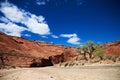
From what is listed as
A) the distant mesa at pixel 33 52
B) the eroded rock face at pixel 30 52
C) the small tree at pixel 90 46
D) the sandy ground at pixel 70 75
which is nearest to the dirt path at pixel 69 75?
the sandy ground at pixel 70 75

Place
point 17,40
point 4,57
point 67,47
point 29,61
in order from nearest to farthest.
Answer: point 4,57 → point 29,61 → point 17,40 → point 67,47

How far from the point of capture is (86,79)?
630 inches

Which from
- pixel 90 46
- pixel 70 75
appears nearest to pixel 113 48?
pixel 90 46

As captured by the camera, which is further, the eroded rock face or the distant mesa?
the distant mesa

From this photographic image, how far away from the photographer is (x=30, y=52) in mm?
76875

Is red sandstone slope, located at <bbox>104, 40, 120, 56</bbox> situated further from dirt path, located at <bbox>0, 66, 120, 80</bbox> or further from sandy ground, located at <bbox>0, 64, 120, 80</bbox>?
dirt path, located at <bbox>0, 66, 120, 80</bbox>

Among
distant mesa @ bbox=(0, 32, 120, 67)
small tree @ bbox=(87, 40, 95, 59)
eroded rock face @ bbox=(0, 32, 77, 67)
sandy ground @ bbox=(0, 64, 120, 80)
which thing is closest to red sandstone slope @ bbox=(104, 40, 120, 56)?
distant mesa @ bbox=(0, 32, 120, 67)

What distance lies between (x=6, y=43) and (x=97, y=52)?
36.3m

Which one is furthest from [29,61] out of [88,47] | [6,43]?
[88,47]

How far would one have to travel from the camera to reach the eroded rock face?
Result: 171 feet

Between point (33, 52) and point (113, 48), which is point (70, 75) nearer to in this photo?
point (33, 52)

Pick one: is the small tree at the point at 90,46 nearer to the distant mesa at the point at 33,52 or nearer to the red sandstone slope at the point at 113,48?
the distant mesa at the point at 33,52

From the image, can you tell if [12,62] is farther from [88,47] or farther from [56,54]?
[56,54]

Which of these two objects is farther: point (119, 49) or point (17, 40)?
point (119, 49)
